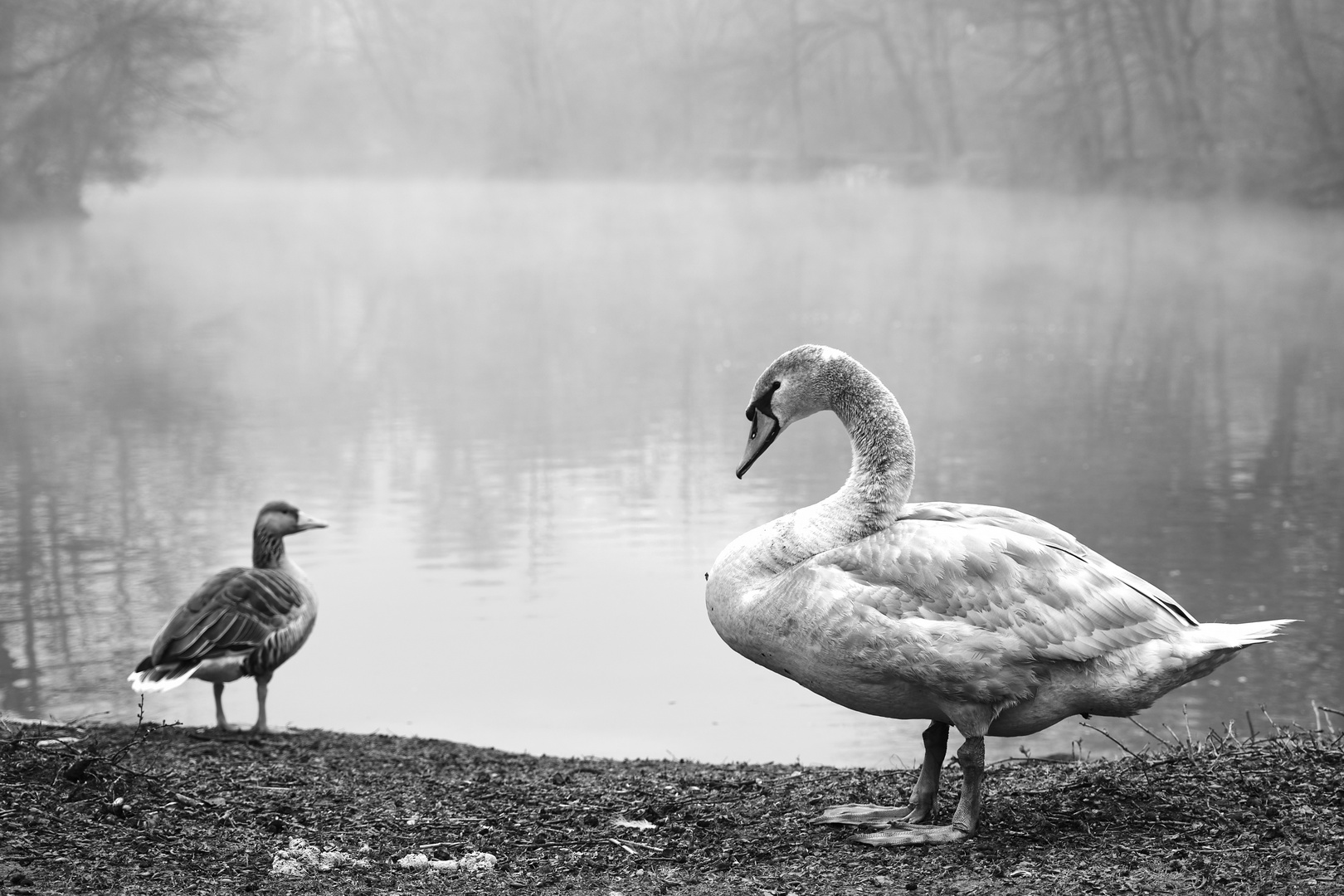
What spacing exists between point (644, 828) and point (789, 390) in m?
1.56

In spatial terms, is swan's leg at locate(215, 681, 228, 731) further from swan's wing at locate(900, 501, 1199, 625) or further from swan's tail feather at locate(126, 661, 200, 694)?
swan's wing at locate(900, 501, 1199, 625)

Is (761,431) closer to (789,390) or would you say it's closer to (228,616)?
(789,390)

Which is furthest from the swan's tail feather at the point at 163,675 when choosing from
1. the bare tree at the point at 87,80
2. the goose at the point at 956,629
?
the bare tree at the point at 87,80

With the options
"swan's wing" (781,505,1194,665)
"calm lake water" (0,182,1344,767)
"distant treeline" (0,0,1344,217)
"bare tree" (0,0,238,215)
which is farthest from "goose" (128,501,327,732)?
"distant treeline" (0,0,1344,217)

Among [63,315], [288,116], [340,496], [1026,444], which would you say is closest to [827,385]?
[340,496]

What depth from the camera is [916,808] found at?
15.7 feet

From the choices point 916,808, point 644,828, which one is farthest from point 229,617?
point 916,808

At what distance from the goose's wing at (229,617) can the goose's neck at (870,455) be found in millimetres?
3254

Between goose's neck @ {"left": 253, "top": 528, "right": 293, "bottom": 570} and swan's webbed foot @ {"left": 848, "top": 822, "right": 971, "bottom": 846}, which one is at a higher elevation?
goose's neck @ {"left": 253, "top": 528, "right": 293, "bottom": 570}

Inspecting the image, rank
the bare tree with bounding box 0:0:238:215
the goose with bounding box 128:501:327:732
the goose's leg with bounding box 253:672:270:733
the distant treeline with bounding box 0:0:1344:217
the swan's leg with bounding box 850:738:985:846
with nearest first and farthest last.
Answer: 1. the swan's leg with bounding box 850:738:985:846
2. the goose with bounding box 128:501:327:732
3. the goose's leg with bounding box 253:672:270:733
4. the bare tree with bounding box 0:0:238:215
5. the distant treeline with bounding box 0:0:1344:217

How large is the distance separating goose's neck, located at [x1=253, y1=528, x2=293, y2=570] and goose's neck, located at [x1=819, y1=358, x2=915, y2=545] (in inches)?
153

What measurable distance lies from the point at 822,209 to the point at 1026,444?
44159mm

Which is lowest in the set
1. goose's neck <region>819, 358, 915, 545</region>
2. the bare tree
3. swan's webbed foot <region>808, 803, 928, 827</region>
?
swan's webbed foot <region>808, 803, 928, 827</region>

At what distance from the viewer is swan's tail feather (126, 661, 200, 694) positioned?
253 inches
